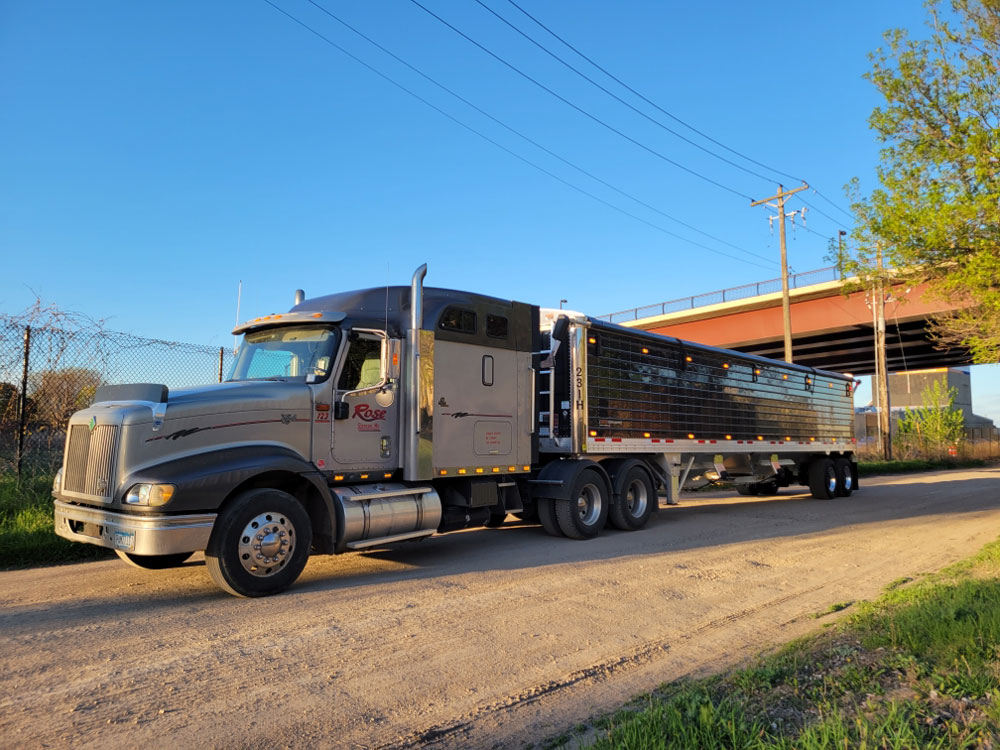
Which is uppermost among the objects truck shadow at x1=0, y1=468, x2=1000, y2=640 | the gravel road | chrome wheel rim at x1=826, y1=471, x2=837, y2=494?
chrome wheel rim at x1=826, y1=471, x2=837, y2=494

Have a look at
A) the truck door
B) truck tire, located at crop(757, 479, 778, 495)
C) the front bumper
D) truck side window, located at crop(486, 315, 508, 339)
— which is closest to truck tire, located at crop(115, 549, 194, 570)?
the front bumper

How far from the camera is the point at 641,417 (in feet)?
36.2

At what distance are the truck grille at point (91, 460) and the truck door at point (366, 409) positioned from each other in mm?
2042

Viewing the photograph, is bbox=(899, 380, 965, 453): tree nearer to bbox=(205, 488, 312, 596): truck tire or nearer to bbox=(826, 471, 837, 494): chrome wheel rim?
bbox=(826, 471, 837, 494): chrome wheel rim

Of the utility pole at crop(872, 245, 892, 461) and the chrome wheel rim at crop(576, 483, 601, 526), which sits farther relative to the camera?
the utility pole at crop(872, 245, 892, 461)

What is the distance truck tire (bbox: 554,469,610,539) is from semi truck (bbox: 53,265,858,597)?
0.10 ft

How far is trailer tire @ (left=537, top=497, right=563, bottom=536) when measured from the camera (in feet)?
31.3

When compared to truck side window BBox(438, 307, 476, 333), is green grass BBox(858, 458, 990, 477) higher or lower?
Result: lower

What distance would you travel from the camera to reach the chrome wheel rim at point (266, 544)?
6.11 metres

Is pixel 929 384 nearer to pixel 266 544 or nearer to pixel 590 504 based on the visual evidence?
pixel 590 504

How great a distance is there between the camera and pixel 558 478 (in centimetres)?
940

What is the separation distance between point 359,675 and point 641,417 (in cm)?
751

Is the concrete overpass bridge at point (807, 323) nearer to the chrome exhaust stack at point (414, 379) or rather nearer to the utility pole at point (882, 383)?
the utility pole at point (882, 383)

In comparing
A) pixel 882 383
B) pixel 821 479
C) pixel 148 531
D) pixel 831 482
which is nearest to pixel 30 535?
pixel 148 531
